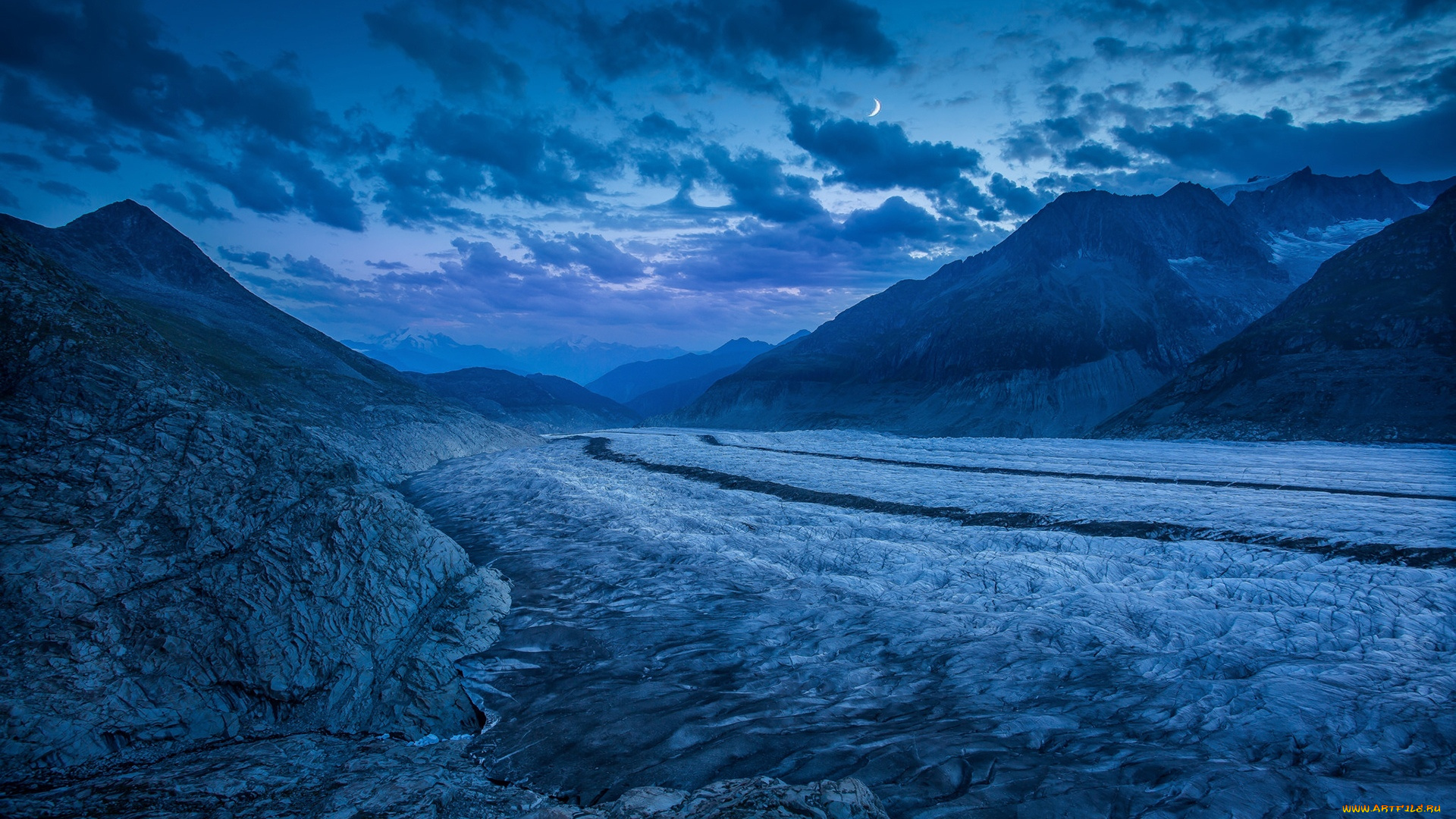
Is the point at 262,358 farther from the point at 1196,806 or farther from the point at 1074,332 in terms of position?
the point at 1074,332

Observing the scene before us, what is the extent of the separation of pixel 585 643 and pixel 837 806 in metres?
8.48

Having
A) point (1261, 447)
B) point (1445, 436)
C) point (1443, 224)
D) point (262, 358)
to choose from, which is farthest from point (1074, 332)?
point (262, 358)

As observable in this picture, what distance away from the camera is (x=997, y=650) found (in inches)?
475

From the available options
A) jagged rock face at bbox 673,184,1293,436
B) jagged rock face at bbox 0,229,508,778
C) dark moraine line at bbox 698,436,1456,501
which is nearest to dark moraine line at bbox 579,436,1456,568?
dark moraine line at bbox 698,436,1456,501

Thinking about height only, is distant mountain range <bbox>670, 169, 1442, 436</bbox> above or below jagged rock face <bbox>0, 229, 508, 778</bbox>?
above

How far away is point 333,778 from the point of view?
324 inches

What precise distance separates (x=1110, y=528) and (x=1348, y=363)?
101 meters

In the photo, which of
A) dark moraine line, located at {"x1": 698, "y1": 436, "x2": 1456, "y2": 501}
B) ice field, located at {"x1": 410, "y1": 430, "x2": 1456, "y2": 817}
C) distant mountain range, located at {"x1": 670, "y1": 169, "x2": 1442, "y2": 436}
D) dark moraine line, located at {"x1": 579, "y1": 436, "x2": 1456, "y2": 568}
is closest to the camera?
ice field, located at {"x1": 410, "y1": 430, "x2": 1456, "y2": 817}

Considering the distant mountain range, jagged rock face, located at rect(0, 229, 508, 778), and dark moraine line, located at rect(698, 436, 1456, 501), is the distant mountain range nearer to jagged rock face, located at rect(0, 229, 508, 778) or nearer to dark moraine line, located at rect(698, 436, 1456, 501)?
dark moraine line, located at rect(698, 436, 1456, 501)

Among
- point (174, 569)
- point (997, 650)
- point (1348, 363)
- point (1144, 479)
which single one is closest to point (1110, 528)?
point (997, 650)

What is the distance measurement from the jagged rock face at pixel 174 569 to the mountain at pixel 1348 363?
332 ft

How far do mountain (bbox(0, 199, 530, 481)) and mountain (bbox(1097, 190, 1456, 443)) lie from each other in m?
103

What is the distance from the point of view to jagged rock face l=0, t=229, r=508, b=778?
893cm

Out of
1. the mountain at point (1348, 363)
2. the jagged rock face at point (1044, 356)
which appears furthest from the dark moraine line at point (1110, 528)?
the jagged rock face at point (1044, 356)
